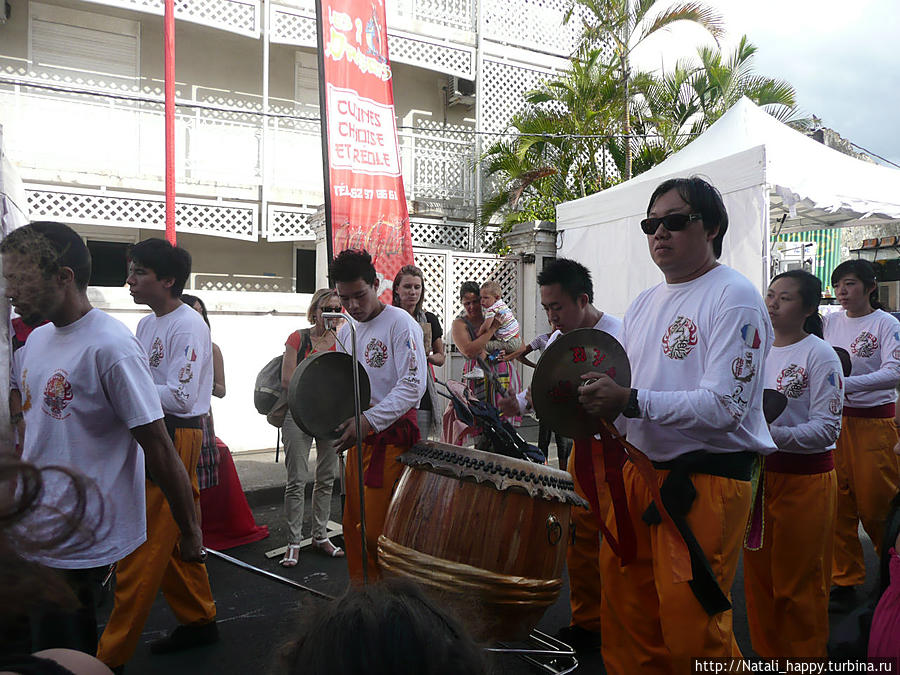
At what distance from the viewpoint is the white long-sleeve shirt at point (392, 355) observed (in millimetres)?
3533

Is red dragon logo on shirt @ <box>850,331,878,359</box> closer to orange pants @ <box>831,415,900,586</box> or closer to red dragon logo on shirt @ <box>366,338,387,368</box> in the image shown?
orange pants @ <box>831,415,900,586</box>

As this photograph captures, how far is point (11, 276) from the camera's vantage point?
2.34 m

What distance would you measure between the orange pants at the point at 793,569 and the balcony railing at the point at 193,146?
919cm

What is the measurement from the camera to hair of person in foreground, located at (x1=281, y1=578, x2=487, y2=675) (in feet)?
3.12

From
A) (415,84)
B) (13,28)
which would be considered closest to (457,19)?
(415,84)

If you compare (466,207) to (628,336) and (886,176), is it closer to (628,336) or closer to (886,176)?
(886,176)

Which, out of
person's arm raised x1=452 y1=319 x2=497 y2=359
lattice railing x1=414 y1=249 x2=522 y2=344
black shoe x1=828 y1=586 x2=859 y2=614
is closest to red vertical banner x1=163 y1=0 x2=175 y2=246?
person's arm raised x1=452 y1=319 x2=497 y2=359

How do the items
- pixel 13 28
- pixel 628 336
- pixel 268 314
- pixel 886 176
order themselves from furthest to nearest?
pixel 13 28 < pixel 268 314 < pixel 886 176 < pixel 628 336

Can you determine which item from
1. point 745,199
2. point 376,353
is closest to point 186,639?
point 376,353

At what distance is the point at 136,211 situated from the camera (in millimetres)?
11352

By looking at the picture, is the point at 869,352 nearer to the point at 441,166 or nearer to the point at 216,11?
the point at 441,166

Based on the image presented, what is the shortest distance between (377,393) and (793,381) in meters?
2.05

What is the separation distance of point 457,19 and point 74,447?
42.7ft

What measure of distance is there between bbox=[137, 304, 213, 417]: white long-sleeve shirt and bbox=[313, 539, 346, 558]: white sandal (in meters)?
1.74
